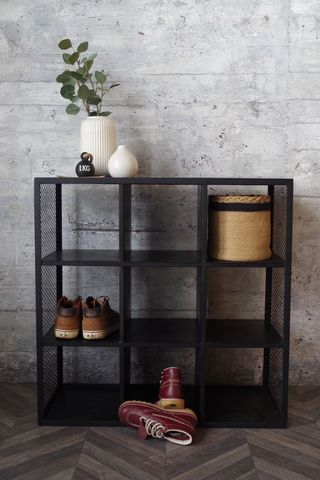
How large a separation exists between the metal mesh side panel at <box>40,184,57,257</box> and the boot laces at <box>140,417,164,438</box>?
88 cm

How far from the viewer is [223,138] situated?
2.66 m

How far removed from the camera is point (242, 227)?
2.22 metres

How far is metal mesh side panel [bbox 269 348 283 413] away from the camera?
241cm

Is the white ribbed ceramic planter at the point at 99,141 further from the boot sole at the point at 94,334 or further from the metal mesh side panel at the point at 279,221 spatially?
the metal mesh side panel at the point at 279,221

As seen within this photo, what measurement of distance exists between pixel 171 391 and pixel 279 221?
3.27 ft

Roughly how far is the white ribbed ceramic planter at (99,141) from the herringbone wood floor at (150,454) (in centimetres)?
119

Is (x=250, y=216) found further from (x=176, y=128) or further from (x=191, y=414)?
(x=191, y=414)

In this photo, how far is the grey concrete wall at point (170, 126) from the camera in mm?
2615

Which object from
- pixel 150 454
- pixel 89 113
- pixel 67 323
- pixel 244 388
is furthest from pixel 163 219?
pixel 150 454

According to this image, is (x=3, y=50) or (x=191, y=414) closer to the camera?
(x=191, y=414)

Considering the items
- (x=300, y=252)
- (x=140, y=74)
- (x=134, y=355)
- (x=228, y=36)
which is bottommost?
(x=134, y=355)

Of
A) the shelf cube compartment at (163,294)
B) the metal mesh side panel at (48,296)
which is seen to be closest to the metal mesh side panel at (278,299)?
the shelf cube compartment at (163,294)

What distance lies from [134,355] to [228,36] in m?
1.75

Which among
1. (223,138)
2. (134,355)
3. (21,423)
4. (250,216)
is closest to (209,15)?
(223,138)
